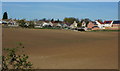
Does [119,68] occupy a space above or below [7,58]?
below

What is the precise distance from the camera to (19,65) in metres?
2.68

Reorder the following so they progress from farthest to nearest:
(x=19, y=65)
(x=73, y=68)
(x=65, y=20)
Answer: (x=65, y=20), (x=73, y=68), (x=19, y=65)

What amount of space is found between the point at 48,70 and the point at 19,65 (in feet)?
13.7

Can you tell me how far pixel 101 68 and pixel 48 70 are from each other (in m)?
1.92

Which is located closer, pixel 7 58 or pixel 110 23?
pixel 7 58

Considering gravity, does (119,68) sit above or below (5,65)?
below

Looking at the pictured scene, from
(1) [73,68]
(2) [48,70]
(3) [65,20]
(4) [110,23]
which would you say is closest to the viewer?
A: (2) [48,70]

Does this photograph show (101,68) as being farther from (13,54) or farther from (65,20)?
(65,20)

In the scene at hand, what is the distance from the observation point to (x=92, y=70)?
22.8ft

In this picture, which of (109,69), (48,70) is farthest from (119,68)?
(48,70)

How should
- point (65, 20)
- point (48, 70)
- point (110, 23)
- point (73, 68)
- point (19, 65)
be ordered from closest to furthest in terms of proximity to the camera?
point (19, 65) → point (48, 70) → point (73, 68) → point (110, 23) → point (65, 20)

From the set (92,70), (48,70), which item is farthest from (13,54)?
(92,70)

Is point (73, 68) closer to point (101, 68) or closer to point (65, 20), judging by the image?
point (101, 68)

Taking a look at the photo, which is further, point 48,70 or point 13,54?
point 48,70
